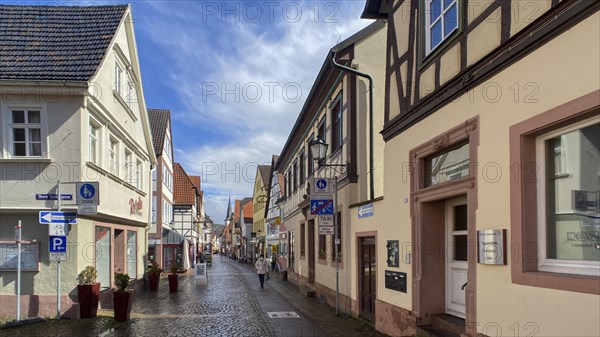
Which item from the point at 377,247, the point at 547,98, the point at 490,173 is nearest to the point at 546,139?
the point at 547,98

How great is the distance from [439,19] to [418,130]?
5.83ft

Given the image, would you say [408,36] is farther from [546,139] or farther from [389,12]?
[546,139]

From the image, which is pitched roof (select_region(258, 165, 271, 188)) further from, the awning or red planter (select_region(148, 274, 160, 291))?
red planter (select_region(148, 274, 160, 291))

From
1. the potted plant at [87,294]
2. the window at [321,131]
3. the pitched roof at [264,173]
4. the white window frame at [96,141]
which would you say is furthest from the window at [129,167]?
the pitched roof at [264,173]

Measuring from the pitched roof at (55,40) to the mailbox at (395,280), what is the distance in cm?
878

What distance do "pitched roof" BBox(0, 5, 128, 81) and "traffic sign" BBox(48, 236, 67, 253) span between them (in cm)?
394

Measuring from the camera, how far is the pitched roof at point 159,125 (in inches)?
1324

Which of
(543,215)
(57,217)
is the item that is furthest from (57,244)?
(543,215)

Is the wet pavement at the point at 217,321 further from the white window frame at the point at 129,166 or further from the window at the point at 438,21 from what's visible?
the window at the point at 438,21

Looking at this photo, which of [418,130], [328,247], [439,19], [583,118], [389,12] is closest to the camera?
[583,118]

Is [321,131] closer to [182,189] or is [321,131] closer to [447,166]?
[447,166]

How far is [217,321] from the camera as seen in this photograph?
1246 cm

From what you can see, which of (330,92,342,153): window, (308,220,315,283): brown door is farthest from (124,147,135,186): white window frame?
(330,92,342,153): window

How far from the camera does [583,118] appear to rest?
4.51 meters
